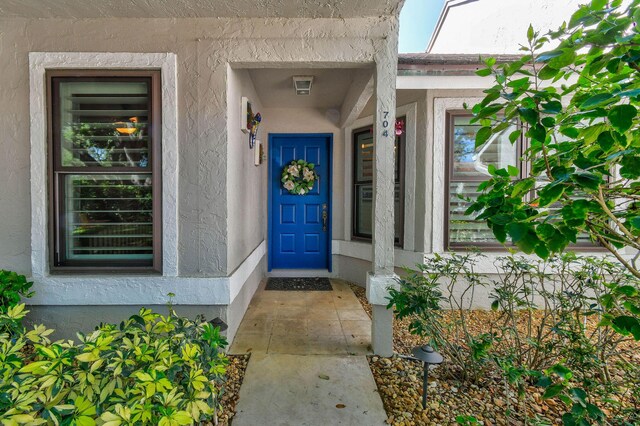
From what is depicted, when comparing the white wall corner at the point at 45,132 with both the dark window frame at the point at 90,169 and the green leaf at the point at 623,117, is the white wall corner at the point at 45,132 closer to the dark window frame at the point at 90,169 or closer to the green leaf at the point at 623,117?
the dark window frame at the point at 90,169

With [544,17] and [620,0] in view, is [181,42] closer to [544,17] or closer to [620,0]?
[620,0]

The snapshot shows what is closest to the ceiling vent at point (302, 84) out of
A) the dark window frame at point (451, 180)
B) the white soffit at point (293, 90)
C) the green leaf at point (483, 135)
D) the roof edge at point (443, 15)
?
the white soffit at point (293, 90)

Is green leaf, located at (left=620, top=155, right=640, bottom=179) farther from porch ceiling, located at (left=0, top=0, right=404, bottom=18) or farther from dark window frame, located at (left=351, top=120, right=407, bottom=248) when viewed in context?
dark window frame, located at (left=351, top=120, right=407, bottom=248)

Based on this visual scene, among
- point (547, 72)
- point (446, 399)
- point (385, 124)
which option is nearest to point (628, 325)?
point (547, 72)

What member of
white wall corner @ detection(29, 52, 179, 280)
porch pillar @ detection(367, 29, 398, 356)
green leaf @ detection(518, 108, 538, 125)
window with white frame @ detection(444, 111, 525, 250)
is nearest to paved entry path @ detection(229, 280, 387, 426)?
porch pillar @ detection(367, 29, 398, 356)

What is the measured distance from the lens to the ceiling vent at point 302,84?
3.22 m

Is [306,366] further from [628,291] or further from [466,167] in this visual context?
[466,167]

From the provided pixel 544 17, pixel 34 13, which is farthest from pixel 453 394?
pixel 544 17

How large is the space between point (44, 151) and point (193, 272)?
1.48 m

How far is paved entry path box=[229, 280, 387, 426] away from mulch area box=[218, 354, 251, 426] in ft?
0.13

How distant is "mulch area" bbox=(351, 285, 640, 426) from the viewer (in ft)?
5.65

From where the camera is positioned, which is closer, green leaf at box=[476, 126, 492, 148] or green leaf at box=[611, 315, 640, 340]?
green leaf at box=[611, 315, 640, 340]

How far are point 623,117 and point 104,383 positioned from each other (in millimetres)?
1857

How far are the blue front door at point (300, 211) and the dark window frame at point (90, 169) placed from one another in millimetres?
2203
